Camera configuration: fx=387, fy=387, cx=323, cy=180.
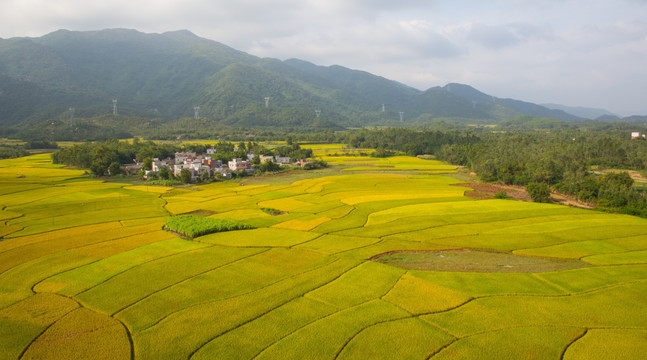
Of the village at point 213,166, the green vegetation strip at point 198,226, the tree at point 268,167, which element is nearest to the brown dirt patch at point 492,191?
the green vegetation strip at point 198,226

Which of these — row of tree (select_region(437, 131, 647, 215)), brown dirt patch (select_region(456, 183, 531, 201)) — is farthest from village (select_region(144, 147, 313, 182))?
row of tree (select_region(437, 131, 647, 215))

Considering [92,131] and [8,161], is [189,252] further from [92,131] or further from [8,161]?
[92,131]

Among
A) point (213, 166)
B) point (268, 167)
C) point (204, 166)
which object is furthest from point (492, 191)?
point (213, 166)

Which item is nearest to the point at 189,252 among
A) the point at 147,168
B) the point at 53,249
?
the point at 53,249

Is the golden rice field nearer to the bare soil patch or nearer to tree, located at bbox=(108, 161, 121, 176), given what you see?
the bare soil patch

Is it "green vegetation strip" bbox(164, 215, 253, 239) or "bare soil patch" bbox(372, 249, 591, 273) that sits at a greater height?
"bare soil patch" bbox(372, 249, 591, 273)

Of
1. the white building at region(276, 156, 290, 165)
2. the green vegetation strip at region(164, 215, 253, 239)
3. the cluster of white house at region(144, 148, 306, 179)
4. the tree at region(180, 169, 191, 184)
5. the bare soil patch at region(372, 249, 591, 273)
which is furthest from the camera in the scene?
the white building at region(276, 156, 290, 165)
